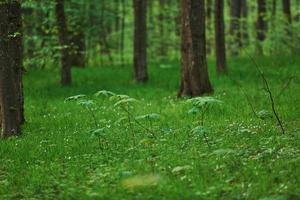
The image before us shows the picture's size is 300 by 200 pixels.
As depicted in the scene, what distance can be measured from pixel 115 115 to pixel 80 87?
6542 millimetres

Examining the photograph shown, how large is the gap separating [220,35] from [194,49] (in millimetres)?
4816

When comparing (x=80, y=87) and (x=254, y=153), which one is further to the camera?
(x=80, y=87)

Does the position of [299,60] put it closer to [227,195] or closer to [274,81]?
[274,81]

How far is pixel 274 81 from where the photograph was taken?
17844mm

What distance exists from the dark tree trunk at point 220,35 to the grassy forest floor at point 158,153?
366 centimetres

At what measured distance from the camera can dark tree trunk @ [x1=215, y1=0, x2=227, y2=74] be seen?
19.9 metres

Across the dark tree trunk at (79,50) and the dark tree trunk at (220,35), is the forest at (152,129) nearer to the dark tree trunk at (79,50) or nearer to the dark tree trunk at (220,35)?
→ the dark tree trunk at (220,35)

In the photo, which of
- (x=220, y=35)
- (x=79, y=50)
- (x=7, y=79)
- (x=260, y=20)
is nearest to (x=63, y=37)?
(x=220, y=35)

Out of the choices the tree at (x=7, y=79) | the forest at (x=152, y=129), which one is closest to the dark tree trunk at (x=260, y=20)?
the forest at (x=152, y=129)

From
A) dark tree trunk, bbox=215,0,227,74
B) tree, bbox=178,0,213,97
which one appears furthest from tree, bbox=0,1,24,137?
dark tree trunk, bbox=215,0,227,74

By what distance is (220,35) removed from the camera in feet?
66.8

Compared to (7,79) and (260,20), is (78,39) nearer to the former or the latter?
(260,20)

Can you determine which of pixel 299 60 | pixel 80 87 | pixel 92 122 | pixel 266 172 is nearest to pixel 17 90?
pixel 92 122

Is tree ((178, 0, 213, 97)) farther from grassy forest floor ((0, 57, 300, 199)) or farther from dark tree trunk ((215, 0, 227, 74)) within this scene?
dark tree trunk ((215, 0, 227, 74))
